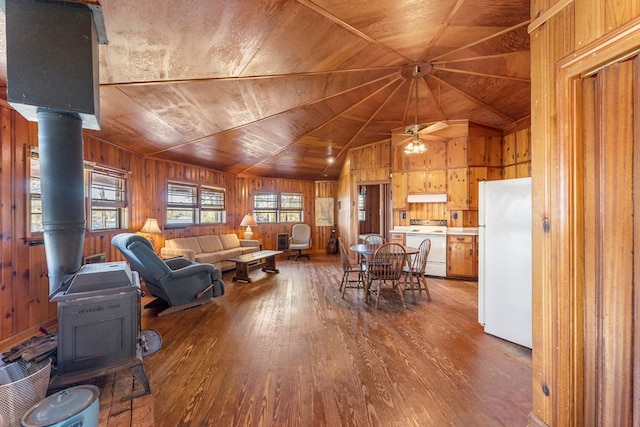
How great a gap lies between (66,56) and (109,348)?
1.98 m

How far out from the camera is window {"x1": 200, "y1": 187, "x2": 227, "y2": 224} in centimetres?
629

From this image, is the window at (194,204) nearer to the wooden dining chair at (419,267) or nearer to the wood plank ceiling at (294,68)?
the wood plank ceiling at (294,68)

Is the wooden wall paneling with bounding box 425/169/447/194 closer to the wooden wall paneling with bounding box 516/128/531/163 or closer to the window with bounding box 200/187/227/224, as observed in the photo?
the wooden wall paneling with bounding box 516/128/531/163

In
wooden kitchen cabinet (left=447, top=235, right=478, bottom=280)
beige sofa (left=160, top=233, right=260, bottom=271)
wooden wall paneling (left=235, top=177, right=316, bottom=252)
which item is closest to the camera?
beige sofa (left=160, top=233, right=260, bottom=271)

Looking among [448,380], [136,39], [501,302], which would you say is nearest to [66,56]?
[136,39]

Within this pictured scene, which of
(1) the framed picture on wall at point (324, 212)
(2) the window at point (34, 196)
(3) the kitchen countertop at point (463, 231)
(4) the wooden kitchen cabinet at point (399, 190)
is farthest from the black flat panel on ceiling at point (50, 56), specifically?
(1) the framed picture on wall at point (324, 212)

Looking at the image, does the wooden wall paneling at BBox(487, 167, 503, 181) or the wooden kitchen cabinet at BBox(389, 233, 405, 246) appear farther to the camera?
the wooden kitchen cabinet at BBox(389, 233, 405, 246)

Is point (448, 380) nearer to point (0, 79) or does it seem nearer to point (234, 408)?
point (234, 408)

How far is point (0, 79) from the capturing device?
→ 2172mm

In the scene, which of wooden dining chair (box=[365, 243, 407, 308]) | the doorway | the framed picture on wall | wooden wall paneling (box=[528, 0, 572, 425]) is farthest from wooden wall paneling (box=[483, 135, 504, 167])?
the framed picture on wall

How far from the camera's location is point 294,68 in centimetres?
259

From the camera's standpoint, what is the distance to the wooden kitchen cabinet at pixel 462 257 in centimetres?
485

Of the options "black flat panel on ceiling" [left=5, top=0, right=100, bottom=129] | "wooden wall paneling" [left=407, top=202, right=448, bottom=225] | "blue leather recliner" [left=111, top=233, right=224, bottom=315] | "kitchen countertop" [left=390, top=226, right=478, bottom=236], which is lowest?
"blue leather recliner" [left=111, top=233, right=224, bottom=315]

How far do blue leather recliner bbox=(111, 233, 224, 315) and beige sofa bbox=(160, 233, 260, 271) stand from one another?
46.2 inches
